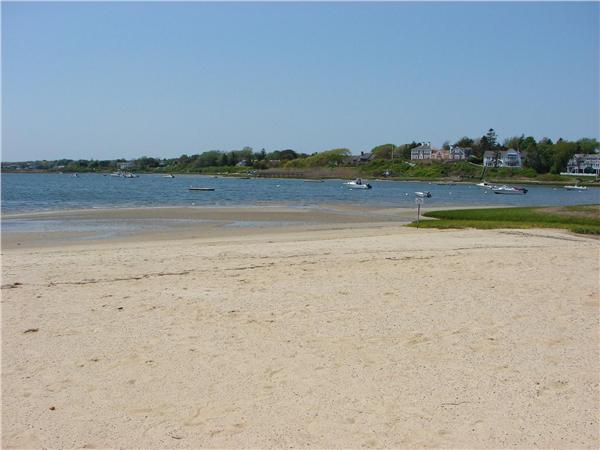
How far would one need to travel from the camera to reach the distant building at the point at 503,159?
18762cm

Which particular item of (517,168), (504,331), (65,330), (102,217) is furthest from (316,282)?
(517,168)

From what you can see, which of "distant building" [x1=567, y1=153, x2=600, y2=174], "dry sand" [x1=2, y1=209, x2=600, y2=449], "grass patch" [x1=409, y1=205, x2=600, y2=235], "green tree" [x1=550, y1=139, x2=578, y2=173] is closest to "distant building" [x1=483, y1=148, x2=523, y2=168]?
"green tree" [x1=550, y1=139, x2=578, y2=173]

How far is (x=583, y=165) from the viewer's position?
186 metres

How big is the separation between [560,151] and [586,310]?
18984cm

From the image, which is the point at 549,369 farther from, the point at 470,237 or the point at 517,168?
the point at 517,168

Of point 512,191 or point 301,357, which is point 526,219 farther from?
point 512,191

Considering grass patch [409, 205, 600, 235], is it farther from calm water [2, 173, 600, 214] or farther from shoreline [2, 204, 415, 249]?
calm water [2, 173, 600, 214]

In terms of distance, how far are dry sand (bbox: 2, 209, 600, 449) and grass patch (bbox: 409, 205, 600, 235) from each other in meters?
13.6

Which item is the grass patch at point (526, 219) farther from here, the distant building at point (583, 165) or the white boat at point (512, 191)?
the distant building at point (583, 165)

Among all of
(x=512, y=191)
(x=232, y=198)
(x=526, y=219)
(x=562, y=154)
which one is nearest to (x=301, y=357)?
(x=526, y=219)

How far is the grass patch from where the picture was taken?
88.4 feet

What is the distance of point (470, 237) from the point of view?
850 inches

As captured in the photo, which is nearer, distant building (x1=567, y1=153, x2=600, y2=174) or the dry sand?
the dry sand

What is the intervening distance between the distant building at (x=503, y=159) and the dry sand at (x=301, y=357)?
185582 millimetres
